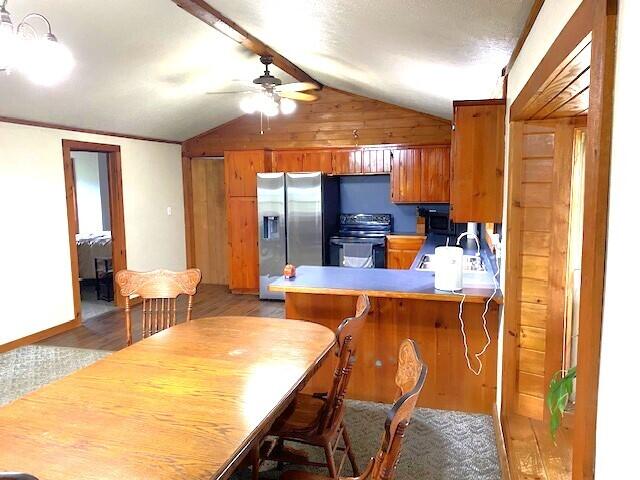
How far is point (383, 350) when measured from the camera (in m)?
3.24

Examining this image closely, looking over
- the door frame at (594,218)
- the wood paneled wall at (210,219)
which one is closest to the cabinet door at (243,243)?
the wood paneled wall at (210,219)

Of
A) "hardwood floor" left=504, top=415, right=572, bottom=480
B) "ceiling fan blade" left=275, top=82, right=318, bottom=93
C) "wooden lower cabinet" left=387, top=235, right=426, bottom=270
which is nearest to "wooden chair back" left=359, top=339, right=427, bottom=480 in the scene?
"hardwood floor" left=504, top=415, right=572, bottom=480

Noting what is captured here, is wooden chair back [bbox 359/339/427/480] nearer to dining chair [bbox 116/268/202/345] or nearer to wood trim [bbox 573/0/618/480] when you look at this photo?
wood trim [bbox 573/0/618/480]

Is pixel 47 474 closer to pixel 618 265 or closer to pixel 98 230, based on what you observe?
pixel 618 265

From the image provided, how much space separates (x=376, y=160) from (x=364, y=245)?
1.10 m

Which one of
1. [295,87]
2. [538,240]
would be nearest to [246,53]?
[295,87]

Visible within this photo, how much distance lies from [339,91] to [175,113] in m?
2.05

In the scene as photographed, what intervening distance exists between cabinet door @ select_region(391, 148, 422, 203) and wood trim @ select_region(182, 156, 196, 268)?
9.65 ft

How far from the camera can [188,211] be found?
7043mm

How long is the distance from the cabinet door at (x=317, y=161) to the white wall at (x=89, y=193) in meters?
3.89

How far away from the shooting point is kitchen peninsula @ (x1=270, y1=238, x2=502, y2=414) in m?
3.03

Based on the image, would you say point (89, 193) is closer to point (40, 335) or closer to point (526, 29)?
point (40, 335)

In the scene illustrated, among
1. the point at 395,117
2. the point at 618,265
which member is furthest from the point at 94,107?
the point at 618,265

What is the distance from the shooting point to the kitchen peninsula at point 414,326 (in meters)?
3.03
